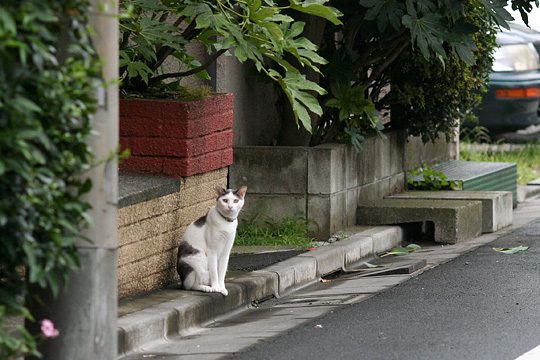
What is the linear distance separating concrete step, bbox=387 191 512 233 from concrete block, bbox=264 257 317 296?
274 cm

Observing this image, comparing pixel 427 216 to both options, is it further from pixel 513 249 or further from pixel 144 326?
pixel 144 326

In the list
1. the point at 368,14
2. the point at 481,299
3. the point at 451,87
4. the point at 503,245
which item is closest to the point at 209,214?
the point at 481,299

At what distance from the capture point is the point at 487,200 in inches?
476

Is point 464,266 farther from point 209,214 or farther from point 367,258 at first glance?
point 209,214

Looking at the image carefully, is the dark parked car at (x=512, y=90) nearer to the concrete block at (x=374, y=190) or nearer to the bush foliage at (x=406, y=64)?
the bush foliage at (x=406, y=64)

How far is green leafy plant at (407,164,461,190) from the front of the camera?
502 inches

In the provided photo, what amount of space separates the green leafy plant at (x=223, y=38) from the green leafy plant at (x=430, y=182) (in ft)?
12.7

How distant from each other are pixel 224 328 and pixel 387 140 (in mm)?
4686

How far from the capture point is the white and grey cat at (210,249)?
835 centimetres

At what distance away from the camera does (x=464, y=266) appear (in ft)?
33.0

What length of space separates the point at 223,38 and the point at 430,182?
14.9 feet

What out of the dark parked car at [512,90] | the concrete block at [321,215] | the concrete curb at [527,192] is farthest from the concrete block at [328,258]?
the dark parked car at [512,90]

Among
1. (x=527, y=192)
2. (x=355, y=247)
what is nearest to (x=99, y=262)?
(x=355, y=247)

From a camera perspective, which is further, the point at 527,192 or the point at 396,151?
the point at 527,192
